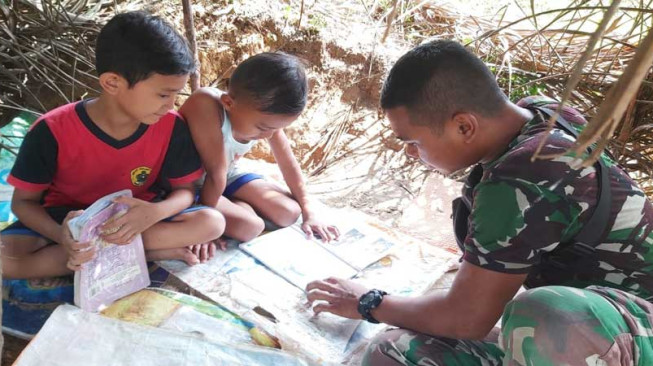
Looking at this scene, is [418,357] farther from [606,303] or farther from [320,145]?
[320,145]

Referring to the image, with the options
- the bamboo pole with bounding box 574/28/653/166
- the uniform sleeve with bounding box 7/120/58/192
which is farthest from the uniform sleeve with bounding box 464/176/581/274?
the uniform sleeve with bounding box 7/120/58/192

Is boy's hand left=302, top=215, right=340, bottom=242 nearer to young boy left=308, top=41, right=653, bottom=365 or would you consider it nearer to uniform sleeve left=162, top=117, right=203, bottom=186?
uniform sleeve left=162, top=117, right=203, bottom=186

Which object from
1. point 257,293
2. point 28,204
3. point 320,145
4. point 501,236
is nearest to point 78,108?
point 28,204

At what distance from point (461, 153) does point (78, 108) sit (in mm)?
987

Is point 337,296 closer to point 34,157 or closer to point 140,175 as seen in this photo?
point 140,175

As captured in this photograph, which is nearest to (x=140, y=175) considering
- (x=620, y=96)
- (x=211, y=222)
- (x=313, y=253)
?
(x=211, y=222)

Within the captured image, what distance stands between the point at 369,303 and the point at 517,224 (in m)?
0.43

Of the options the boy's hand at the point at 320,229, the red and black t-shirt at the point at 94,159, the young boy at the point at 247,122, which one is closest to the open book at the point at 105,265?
the red and black t-shirt at the point at 94,159

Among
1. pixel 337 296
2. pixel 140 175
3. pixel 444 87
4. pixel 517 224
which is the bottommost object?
pixel 337 296

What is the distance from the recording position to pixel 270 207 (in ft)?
6.07

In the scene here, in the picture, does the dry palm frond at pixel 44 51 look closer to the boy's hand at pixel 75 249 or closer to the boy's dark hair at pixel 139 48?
the boy's dark hair at pixel 139 48

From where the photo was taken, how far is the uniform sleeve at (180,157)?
1.57 meters

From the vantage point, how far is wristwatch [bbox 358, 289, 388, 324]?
1232 mm

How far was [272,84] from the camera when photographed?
60.6 inches
